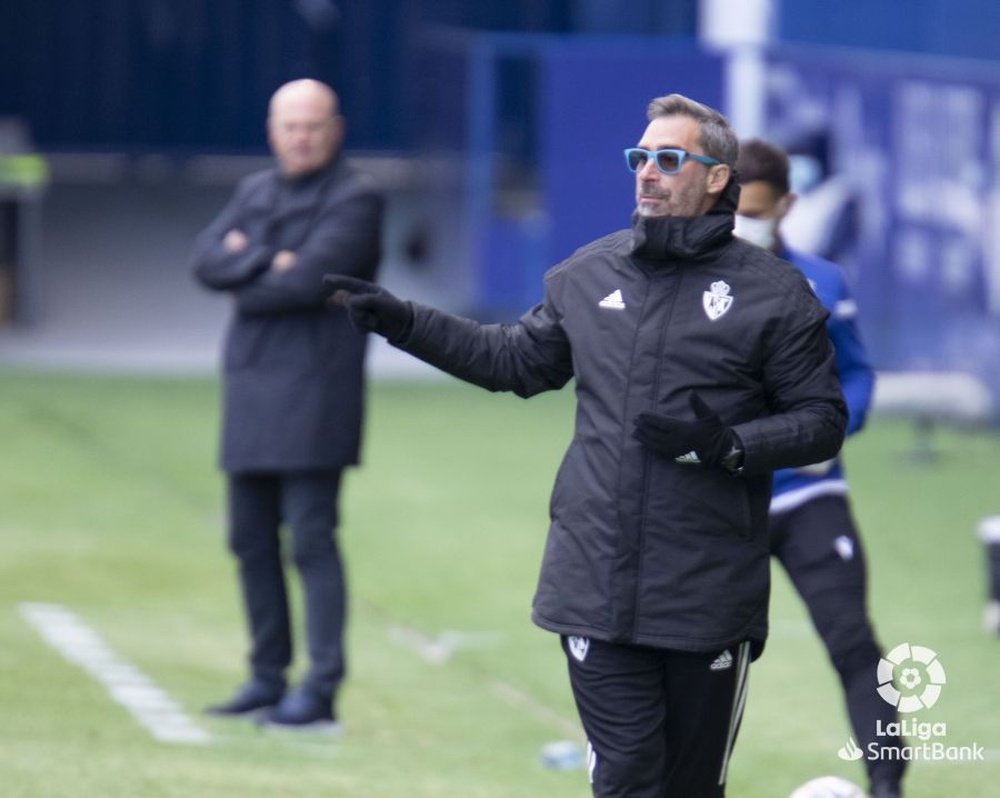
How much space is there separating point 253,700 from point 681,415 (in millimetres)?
3352

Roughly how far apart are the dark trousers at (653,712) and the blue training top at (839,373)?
1452 mm

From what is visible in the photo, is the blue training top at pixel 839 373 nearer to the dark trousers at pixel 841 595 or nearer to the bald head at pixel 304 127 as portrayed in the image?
the dark trousers at pixel 841 595

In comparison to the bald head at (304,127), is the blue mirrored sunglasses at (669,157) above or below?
above

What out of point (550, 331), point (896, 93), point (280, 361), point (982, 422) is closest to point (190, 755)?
point (280, 361)

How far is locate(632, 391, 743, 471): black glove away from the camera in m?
4.26

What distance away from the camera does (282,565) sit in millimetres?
7320

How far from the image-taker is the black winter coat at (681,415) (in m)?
4.38

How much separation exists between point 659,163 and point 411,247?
25.8m

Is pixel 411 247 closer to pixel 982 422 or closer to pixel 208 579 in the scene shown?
pixel 982 422

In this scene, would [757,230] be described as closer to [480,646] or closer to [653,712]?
[653,712]

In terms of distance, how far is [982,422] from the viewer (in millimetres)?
16281

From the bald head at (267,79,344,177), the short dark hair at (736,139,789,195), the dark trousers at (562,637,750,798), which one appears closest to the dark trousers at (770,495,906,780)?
the short dark hair at (736,139,789,195)

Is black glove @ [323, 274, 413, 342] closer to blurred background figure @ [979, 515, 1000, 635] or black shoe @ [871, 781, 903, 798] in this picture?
black shoe @ [871, 781, 903, 798]

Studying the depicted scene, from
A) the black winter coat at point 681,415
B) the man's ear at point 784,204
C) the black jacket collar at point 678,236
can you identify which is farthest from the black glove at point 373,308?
the man's ear at point 784,204
